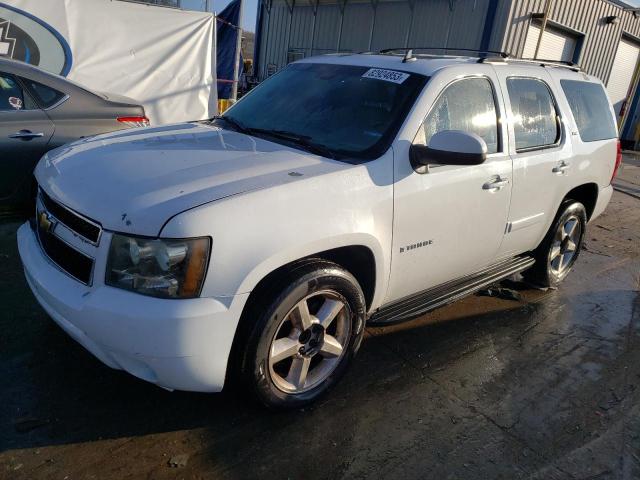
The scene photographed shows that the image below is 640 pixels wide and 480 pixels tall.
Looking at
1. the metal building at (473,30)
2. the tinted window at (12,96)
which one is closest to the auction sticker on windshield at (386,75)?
the tinted window at (12,96)

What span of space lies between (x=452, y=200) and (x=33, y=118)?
12.4ft

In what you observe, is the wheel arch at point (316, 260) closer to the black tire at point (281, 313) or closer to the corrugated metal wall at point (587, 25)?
the black tire at point (281, 313)

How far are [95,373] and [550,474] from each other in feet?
7.93

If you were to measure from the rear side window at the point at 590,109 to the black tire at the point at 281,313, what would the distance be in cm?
282

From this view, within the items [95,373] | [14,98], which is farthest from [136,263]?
[14,98]

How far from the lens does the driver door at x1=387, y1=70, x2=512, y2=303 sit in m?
2.94

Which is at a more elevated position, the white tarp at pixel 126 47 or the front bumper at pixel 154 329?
the white tarp at pixel 126 47

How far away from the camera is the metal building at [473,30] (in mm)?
12586

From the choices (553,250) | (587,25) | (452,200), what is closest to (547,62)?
(553,250)

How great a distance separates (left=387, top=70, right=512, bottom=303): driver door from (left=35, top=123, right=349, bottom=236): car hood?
20.8 inches

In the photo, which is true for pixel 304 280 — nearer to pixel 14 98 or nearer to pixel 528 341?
pixel 528 341

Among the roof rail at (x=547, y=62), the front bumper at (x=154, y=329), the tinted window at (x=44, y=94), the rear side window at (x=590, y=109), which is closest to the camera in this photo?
the front bumper at (x=154, y=329)

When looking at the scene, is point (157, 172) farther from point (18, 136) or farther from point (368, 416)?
point (18, 136)

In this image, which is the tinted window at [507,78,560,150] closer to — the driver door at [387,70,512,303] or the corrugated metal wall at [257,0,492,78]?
the driver door at [387,70,512,303]
